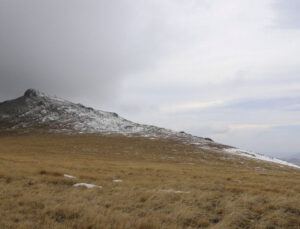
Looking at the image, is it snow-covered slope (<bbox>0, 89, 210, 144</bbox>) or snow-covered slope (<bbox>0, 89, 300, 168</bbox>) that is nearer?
snow-covered slope (<bbox>0, 89, 300, 168</bbox>)

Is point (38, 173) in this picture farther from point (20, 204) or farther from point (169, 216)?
point (169, 216)

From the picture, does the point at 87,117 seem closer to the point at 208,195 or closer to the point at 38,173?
the point at 38,173

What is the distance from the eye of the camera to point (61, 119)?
11675 cm

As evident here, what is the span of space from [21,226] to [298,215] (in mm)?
8831

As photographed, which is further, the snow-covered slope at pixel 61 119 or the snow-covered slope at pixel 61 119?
the snow-covered slope at pixel 61 119

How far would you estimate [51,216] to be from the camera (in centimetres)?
671

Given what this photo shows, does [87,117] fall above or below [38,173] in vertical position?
above

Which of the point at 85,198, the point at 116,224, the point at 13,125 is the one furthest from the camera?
the point at 13,125

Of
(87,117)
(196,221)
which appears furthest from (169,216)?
(87,117)

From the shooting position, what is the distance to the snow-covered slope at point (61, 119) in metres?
97.4

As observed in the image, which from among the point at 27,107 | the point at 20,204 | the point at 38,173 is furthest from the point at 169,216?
the point at 27,107

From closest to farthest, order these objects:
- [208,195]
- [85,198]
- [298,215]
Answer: [298,215] < [85,198] < [208,195]

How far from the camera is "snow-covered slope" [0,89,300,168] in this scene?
9744 cm

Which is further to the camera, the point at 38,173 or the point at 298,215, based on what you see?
the point at 38,173
